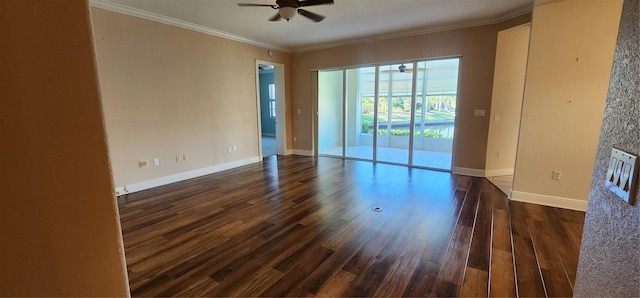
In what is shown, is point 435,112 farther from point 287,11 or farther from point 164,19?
point 164,19

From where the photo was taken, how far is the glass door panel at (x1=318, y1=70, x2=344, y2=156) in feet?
22.2

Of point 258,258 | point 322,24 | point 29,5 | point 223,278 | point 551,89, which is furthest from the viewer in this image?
point 322,24

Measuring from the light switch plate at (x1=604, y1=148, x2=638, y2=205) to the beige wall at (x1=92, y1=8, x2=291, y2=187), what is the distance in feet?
13.6

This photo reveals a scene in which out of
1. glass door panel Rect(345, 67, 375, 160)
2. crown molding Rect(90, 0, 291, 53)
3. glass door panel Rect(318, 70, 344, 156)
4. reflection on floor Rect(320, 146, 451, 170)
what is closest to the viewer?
crown molding Rect(90, 0, 291, 53)

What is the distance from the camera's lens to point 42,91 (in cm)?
47

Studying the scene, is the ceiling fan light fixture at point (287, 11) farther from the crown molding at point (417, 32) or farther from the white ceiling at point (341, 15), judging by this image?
the crown molding at point (417, 32)

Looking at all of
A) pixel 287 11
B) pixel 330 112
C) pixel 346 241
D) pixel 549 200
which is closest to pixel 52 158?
pixel 346 241

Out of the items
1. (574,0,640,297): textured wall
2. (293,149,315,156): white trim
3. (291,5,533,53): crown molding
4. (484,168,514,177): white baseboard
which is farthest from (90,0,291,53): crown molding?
(484,168,514,177): white baseboard

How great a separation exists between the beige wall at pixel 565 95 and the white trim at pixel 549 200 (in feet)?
0.03

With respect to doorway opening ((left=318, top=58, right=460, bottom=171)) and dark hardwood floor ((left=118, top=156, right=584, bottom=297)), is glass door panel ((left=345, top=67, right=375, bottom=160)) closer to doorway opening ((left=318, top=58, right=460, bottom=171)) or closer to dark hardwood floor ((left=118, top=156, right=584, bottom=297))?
doorway opening ((left=318, top=58, right=460, bottom=171))

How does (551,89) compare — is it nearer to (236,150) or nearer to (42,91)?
(42,91)

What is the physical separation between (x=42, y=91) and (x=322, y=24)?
15.6ft

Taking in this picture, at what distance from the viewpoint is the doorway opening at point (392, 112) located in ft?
18.1

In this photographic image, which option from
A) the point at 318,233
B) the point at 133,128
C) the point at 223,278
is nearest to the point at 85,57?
the point at 223,278
